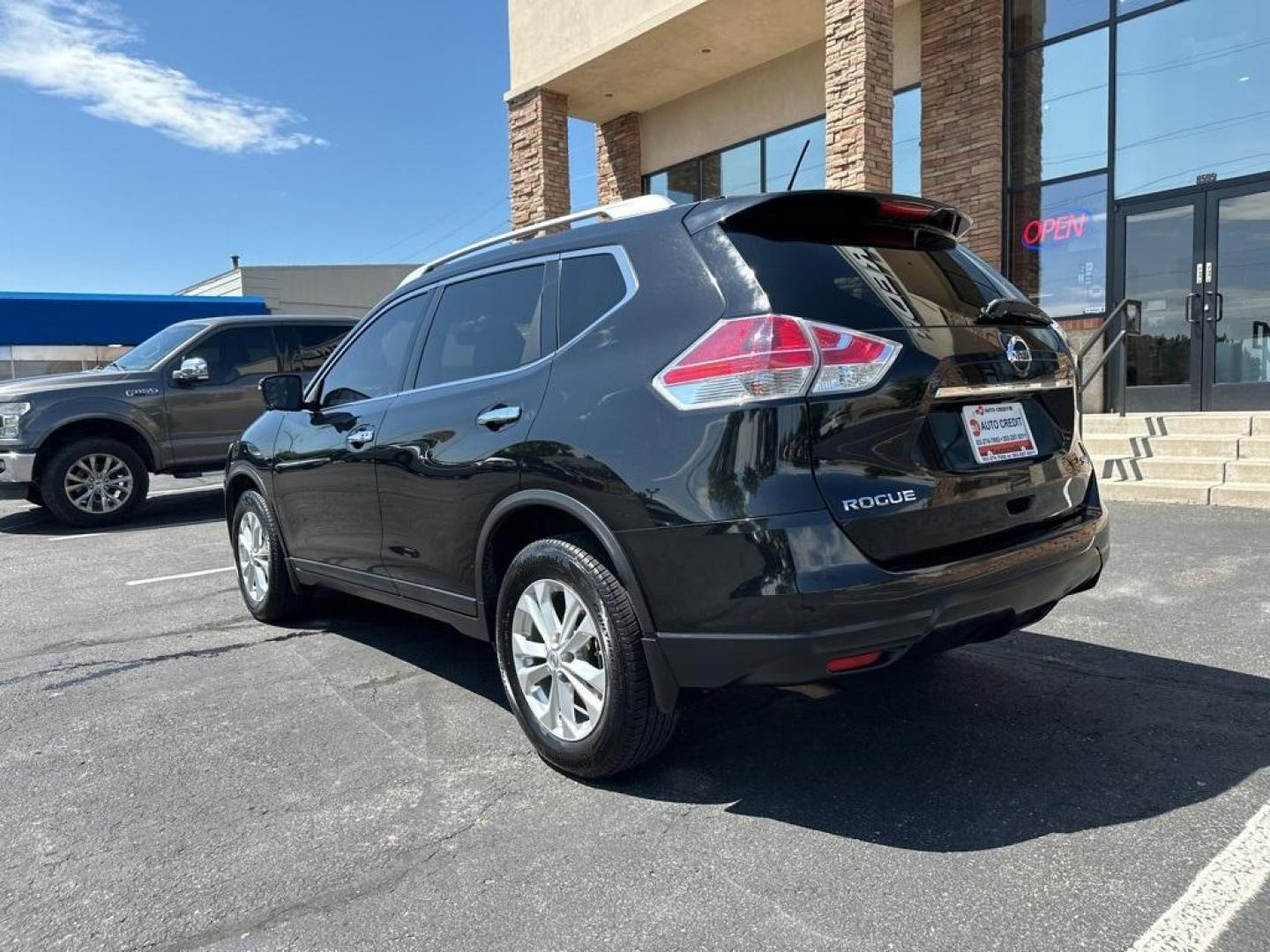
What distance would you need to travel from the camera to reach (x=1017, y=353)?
9.61ft

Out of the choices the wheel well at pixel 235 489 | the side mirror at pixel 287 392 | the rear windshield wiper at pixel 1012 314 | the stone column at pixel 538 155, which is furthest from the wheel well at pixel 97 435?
the rear windshield wiper at pixel 1012 314

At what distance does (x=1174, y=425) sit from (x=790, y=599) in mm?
7827

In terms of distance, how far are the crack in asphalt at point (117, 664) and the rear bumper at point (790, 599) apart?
297 cm

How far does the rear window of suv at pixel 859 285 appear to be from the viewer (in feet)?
8.50

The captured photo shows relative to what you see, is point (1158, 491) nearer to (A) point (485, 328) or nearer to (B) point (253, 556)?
(A) point (485, 328)

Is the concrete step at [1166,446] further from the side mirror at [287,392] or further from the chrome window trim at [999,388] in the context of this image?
the side mirror at [287,392]

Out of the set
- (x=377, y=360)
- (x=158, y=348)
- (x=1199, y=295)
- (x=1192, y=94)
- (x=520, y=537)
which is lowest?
(x=520, y=537)

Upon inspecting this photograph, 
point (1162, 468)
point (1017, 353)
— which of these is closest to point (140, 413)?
point (1017, 353)

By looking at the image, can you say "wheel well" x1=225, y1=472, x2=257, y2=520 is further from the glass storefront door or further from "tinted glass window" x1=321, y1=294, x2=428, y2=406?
the glass storefront door

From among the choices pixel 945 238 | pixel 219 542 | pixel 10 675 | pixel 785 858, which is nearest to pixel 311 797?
pixel 785 858

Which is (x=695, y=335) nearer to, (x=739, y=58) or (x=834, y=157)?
(x=834, y=157)

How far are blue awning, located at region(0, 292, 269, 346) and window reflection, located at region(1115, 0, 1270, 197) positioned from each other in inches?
681

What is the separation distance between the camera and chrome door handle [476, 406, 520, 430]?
3107 mm

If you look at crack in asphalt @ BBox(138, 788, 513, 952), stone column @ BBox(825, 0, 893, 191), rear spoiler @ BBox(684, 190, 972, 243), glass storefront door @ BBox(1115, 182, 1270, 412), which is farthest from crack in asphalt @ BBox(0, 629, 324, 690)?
glass storefront door @ BBox(1115, 182, 1270, 412)
